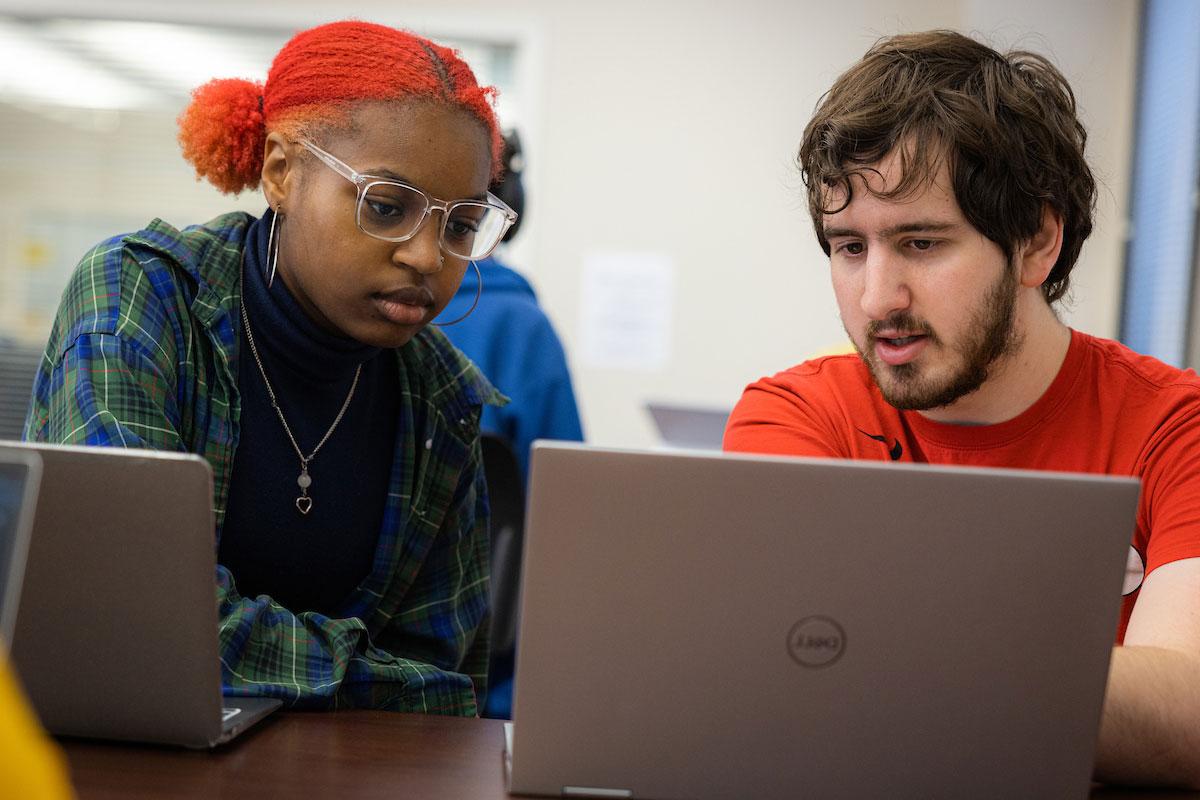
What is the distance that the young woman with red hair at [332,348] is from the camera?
125cm

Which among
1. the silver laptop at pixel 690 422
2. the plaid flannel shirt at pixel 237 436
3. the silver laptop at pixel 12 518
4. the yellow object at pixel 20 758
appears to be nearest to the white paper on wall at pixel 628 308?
the silver laptop at pixel 690 422

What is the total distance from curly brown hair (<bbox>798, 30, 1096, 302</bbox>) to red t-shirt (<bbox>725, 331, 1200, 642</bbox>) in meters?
0.17

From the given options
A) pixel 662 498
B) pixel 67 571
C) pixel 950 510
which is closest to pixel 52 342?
pixel 67 571

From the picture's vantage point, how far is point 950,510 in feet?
2.58

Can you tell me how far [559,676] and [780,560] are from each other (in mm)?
167

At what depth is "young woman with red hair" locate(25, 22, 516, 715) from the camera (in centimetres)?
125

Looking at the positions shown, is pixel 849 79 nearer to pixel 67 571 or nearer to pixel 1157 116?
pixel 67 571

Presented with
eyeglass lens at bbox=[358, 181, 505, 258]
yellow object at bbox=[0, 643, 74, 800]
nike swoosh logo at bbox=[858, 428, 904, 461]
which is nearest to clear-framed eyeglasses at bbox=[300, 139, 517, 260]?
eyeglass lens at bbox=[358, 181, 505, 258]

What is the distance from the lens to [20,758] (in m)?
0.35

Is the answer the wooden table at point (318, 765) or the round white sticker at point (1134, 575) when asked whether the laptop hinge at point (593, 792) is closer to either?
the wooden table at point (318, 765)

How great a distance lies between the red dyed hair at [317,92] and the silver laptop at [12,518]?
0.88 metres

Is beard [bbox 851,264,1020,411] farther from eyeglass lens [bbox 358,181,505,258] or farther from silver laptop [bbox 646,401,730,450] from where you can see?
silver laptop [bbox 646,401,730,450]

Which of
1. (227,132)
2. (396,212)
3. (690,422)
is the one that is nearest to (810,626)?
(396,212)

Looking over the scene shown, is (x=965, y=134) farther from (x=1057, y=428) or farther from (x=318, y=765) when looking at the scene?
(x=318, y=765)
